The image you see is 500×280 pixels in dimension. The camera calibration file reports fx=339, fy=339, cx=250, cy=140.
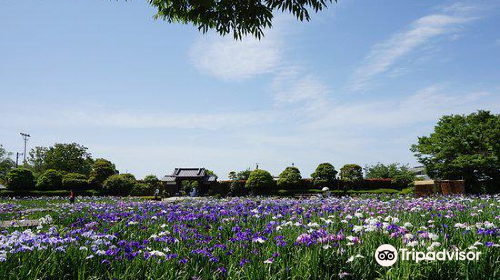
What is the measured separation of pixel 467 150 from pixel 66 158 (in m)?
54.0

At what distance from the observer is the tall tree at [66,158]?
175 feet

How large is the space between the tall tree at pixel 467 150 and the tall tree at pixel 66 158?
1975 inches

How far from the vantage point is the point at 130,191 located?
33656mm

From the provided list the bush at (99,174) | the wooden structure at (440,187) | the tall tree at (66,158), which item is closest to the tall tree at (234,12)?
the wooden structure at (440,187)

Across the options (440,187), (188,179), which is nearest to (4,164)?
(188,179)

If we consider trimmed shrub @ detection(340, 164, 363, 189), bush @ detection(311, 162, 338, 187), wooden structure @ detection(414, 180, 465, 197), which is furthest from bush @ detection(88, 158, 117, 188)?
wooden structure @ detection(414, 180, 465, 197)

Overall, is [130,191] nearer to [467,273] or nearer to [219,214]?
[219,214]

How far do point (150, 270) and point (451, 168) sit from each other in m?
26.4

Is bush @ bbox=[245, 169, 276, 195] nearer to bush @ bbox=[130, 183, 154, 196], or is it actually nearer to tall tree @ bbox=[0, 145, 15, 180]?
bush @ bbox=[130, 183, 154, 196]

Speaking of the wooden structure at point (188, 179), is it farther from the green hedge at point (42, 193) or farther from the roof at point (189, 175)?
the green hedge at point (42, 193)

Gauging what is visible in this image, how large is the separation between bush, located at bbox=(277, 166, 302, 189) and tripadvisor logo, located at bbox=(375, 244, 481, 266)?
94.0 ft

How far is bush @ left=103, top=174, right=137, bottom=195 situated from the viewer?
3288 cm

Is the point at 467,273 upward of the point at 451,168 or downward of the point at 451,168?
downward

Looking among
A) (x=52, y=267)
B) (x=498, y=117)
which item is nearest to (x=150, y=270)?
(x=52, y=267)
